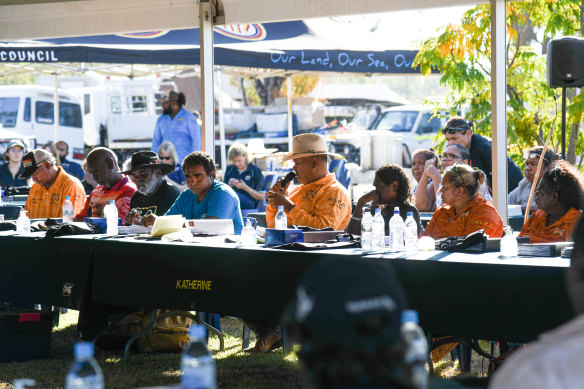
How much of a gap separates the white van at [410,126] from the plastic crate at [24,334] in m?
12.6

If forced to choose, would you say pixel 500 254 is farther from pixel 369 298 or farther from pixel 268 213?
pixel 369 298

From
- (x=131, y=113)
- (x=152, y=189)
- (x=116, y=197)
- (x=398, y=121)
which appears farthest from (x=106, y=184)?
(x=131, y=113)

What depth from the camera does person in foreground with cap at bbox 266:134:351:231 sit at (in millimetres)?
5070

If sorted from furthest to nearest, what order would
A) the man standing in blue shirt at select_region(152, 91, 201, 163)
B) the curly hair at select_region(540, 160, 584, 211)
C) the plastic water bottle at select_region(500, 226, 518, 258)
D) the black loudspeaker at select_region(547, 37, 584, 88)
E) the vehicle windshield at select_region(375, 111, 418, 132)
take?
the vehicle windshield at select_region(375, 111, 418, 132) < the man standing in blue shirt at select_region(152, 91, 201, 163) < the black loudspeaker at select_region(547, 37, 584, 88) < the curly hair at select_region(540, 160, 584, 211) < the plastic water bottle at select_region(500, 226, 518, 258)

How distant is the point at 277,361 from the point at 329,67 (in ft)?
17.0

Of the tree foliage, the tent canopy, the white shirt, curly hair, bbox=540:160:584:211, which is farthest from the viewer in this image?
the tent canopy

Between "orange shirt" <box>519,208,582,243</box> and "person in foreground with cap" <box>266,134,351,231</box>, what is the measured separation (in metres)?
1.14

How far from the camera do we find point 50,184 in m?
6.79

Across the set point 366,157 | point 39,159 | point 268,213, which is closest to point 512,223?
point 268,213

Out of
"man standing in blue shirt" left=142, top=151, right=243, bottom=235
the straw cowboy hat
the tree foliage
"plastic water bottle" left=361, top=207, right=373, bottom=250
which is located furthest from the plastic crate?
the tree foliage

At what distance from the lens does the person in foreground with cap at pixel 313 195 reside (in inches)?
200

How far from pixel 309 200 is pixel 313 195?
0.14ft

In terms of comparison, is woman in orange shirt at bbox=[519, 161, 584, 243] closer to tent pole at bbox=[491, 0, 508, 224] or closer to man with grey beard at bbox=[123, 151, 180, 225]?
tent pole at bbox=[491, 0, 508, 224]

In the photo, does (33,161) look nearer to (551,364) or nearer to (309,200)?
(309,200)
